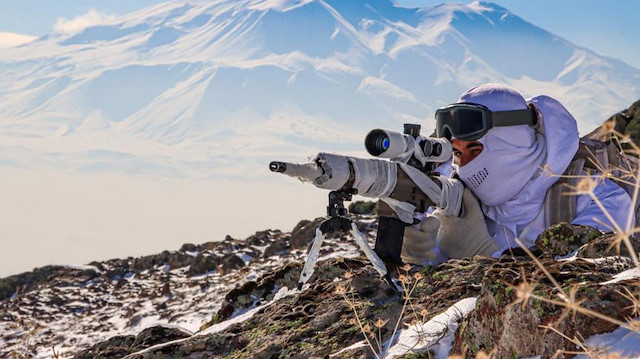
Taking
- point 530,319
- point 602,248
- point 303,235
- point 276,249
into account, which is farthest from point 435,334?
point 303,235

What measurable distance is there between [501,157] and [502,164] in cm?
6

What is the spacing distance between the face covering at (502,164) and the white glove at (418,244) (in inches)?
36.0

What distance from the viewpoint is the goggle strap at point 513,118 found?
19.9 feet

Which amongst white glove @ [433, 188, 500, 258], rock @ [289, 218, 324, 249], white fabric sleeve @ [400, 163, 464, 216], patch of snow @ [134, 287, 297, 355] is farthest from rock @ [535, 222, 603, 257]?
rock @ [289, 218, 324, 249]

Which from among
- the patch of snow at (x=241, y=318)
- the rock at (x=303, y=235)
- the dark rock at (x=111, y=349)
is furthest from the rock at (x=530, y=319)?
the rock at (x=303, y=235)

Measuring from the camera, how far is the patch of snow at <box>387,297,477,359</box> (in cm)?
331

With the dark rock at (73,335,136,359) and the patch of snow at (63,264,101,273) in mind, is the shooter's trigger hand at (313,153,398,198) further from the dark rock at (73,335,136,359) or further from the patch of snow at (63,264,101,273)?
the patch of snow at (63,264,101,273)

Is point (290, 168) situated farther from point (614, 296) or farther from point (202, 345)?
point (614, 296)

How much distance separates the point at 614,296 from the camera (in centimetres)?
291

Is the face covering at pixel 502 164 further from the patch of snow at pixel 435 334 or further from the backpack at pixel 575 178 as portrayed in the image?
the patch of snow at pixel 435 334

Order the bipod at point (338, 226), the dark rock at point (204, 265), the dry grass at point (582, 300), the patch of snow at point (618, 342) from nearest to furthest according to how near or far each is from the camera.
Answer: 1. the dry grass at point (582, 300)
2. the patch of snow at point (618, 342)
3. the bipod at point (338, 226)
4. the dark rock at point (204, 265)

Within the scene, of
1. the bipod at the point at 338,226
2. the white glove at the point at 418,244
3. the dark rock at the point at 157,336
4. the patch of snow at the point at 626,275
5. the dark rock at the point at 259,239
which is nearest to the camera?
the patch of snow at the point at 626,275

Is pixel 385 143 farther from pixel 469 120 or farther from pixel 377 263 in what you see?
pixel 469 120

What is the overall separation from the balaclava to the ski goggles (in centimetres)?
8
